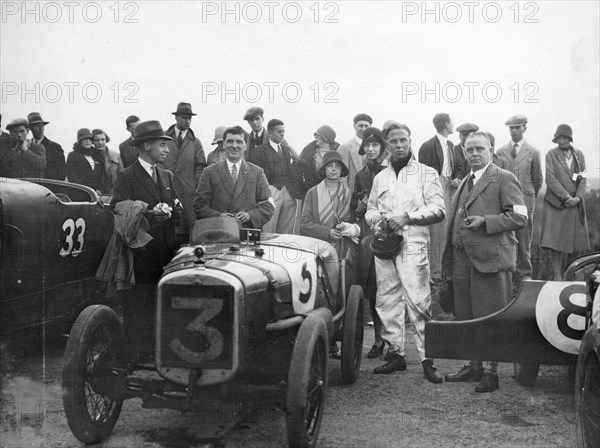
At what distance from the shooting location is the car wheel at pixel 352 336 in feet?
18.1

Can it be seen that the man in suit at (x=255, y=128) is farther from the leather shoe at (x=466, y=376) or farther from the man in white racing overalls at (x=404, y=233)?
the leather shoe at (x=466, y=376)

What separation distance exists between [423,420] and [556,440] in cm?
83

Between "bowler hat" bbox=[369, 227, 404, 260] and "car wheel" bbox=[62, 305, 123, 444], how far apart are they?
8.06ft

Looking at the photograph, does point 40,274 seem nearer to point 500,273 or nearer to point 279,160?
point 279,160

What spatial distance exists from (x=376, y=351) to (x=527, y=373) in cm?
157

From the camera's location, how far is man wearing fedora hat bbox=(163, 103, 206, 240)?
8211 mm

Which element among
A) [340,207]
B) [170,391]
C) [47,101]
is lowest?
[170,391]

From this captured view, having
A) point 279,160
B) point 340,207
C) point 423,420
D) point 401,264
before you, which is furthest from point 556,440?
point 279,160

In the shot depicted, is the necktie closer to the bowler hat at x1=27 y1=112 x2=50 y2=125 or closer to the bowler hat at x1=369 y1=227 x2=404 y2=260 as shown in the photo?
the bowler hat at x1=369 y1=227 x2=404 y2=260

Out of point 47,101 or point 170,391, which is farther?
point 47,101

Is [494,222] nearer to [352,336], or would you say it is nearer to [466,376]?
[466,376]

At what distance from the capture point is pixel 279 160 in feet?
27.6

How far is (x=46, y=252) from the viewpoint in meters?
6.16

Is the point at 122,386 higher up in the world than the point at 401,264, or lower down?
lower down
